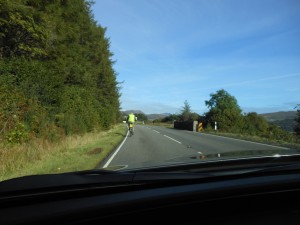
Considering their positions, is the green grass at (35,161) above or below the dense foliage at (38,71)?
below

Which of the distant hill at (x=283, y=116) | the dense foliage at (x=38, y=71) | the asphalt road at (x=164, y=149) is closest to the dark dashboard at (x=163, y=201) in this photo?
the asphalt road at (x=164, y=149)

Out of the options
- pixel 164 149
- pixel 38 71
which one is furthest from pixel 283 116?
pixel 38 71

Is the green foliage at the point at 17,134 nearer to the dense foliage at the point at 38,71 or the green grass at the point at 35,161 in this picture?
the dense foliage at the point at 38,71

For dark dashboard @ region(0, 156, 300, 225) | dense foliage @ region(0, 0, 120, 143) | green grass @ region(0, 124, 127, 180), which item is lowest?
green grass @ region(0, 124, 127, 180)

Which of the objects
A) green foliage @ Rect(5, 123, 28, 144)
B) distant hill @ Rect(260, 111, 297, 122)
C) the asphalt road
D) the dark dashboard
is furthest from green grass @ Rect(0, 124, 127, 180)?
distant hill @ Rect(260, 111, 297, 122)

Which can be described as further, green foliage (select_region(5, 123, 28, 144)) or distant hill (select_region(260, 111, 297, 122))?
distant hill (select_region(260, 111, 297, 122))

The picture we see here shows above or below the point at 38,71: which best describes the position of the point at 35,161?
below

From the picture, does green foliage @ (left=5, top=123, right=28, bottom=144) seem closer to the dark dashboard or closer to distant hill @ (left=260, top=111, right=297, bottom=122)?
the dark dashboard

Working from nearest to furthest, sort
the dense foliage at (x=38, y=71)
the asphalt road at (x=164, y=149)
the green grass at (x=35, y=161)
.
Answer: the green grass at (x=35, y=161) < the asphalt road at (x=164, y=149) < the dense foliage at (x=38, y=71)

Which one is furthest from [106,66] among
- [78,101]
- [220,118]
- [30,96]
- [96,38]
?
[30,96]

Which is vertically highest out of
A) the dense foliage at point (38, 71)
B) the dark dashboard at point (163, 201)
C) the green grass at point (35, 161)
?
the dense foliage at point (38, 71)

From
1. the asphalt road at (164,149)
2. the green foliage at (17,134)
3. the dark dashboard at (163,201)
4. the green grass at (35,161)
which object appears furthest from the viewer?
Result: the green foliage at (17,134)

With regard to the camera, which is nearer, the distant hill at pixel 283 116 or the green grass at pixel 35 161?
the green grass at pixel 35 161

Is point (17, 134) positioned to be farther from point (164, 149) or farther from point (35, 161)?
point (164, 149)
